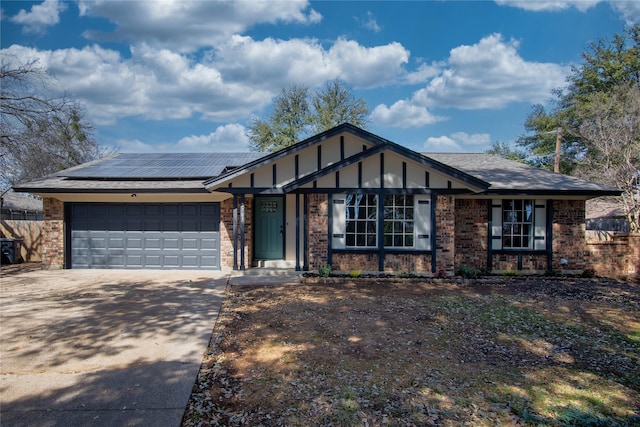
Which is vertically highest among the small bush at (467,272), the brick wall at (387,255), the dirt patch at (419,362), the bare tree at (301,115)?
the bare tree at (301,115)

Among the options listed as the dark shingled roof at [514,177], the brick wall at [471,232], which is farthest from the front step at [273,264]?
the dark shingled roof at [514,177]

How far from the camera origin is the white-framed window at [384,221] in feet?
34.0

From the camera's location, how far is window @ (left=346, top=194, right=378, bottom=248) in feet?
34.3

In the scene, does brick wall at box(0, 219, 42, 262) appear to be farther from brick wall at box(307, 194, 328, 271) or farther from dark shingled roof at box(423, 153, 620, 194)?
dark shingled roof at box(423, 153, 620, 194)

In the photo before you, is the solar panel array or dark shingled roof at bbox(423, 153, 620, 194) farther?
the solar panel array

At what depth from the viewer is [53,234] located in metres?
11.7

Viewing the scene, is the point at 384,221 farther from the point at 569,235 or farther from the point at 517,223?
the point at 569,235

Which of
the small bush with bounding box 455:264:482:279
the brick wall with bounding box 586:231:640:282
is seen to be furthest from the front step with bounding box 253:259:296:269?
the brick wall with bounding box 586:231:640:282

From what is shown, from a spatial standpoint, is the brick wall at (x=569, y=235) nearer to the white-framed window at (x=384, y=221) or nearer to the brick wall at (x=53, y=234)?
the white-framed window at (x=384, y=221)

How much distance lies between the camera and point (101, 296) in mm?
8000

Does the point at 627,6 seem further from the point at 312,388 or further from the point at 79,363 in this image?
the point at 79,363

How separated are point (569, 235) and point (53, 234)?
15.9m

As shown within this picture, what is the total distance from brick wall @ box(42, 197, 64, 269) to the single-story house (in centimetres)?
3

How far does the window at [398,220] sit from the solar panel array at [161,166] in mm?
5647
